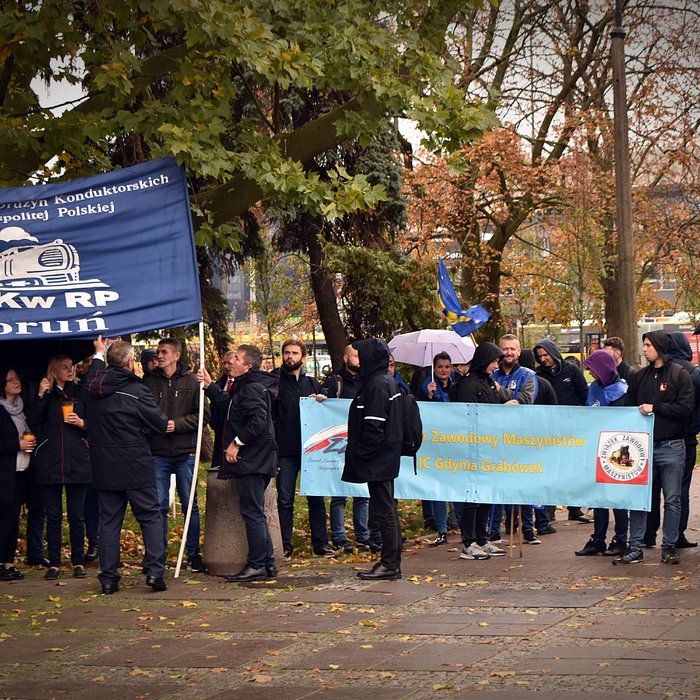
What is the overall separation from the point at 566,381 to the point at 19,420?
571cm

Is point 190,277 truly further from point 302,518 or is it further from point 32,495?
point 302,518

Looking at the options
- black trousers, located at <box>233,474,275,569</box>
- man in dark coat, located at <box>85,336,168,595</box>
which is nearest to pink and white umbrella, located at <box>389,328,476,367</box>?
black trousers, located at <box>233,474,275,569</box>

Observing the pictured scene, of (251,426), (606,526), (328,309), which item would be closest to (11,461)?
(251,426)

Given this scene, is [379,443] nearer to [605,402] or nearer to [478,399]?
[478,399]

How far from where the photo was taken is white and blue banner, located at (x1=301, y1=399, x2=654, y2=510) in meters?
11.2

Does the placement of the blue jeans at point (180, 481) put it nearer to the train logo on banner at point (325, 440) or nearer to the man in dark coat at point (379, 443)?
the train logo on banner at point (325, 440)

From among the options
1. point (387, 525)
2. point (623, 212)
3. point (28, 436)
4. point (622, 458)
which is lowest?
point (387, 525)

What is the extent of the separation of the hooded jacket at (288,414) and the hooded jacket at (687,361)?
133 inches

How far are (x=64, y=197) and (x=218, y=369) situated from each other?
12.4m

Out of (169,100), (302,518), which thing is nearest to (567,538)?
(302,518)

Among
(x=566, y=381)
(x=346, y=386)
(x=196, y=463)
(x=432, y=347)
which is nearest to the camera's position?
(x=196, y=463)

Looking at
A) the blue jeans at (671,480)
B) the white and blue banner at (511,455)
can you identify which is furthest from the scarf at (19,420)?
the blue jeans at (671,480)

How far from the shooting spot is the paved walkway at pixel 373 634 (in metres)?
6.86

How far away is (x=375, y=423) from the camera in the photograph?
10297 millimetres
